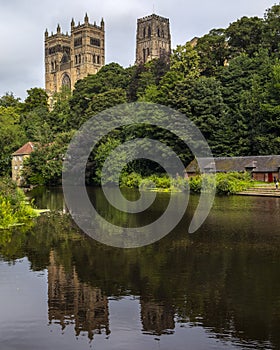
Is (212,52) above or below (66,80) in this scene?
below

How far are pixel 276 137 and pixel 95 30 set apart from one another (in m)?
101

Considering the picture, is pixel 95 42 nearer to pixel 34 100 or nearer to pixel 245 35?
pixel 34 100

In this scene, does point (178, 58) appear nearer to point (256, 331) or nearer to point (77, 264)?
point (77, 264)

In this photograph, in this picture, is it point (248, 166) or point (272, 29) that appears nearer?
point (248, 166)

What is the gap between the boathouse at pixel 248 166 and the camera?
47.3 m

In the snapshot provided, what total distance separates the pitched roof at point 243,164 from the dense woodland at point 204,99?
2.25 metres

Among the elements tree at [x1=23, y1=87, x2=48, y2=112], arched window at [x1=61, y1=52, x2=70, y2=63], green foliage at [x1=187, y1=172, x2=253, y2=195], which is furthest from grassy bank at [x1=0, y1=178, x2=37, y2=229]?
arched window at [x1=61, y1=52, x2=70, y2=63]

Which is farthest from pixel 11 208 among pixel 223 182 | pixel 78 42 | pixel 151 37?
pixel 78 42

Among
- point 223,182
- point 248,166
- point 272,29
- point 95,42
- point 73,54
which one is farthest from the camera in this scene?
point 73,54

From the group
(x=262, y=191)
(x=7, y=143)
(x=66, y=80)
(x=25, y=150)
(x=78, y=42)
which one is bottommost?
(x=262, y=191)

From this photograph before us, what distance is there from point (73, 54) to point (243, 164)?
104 m

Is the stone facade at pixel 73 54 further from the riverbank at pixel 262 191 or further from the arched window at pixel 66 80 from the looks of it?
the riverbank at pixel 262 191

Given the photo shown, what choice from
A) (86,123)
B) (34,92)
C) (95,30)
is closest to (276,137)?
(86,123)

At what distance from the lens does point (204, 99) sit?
2122 inches
